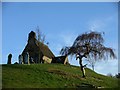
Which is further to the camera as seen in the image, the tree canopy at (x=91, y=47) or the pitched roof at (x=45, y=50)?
the pitched roof at (x=45, y=50)

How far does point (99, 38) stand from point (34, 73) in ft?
38.9

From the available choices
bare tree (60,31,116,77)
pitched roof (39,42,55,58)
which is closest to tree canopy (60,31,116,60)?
bare tree (60,31,116,77)

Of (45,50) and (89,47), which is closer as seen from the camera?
(89,47)

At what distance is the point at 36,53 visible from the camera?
67688mm

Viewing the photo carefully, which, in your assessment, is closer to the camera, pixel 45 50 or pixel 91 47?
pixel 91 47

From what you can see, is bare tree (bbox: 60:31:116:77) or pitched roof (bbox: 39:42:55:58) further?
pitched roof (bbox: 39:42:55:58)

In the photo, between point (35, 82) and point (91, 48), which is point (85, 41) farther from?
point (35, 82)

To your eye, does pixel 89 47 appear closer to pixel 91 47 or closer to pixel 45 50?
pixel 91 47

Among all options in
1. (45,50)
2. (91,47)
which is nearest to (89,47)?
(91,47)

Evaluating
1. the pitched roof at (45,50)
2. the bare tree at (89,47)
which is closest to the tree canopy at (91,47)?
the bare tree at (89,47)

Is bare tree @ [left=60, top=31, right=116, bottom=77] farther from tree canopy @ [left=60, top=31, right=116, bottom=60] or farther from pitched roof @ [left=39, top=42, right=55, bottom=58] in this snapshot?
pitched roof @ [left=39, top=42, right=55, bottom=58]

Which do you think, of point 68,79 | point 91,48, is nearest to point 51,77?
point 68,79

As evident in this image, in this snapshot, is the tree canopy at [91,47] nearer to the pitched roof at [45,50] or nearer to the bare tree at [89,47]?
the bare tree at [89,47]

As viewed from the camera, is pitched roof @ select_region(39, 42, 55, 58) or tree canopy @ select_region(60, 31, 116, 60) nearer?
tree canopy @ select_region(60, 31, 116, 60)
